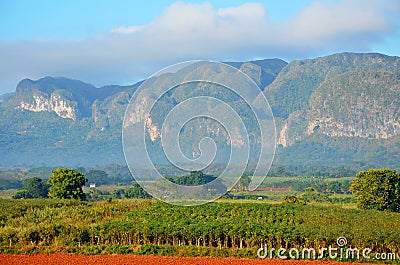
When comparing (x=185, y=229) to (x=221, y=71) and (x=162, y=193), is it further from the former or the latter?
(x=221, y=71)

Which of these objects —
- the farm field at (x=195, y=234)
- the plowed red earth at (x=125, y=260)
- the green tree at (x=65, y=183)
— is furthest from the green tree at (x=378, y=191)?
the green tree at (x=65, y=183)

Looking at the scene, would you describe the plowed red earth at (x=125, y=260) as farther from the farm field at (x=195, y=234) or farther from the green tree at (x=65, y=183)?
the green tree at (x=65, y=183)

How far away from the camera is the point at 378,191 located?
45.9 meters

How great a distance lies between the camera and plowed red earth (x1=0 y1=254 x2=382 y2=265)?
23062 millimetres

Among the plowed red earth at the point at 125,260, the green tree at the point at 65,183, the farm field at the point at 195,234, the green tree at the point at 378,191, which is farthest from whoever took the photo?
the green tree at the point at 65,183

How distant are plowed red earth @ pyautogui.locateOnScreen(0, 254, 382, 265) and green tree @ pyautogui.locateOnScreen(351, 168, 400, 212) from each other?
940 inches

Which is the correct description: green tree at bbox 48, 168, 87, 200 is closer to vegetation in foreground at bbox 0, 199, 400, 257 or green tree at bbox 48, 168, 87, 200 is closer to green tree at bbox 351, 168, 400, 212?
vegetation in foreground at bbox 0, 199, 400, 257

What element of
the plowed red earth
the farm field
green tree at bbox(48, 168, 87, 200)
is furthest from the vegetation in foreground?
green tree at bbox(48, 168, 87, 200)

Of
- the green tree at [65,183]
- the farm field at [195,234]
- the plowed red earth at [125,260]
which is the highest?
the green tree at [65,183]

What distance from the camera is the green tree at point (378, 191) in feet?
150

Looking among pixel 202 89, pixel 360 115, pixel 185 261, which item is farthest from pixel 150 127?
pixel 360 115

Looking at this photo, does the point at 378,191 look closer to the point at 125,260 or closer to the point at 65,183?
the point at 65,183

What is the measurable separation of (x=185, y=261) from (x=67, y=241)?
6.73m

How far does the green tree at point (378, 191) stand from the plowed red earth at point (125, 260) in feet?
78.3
